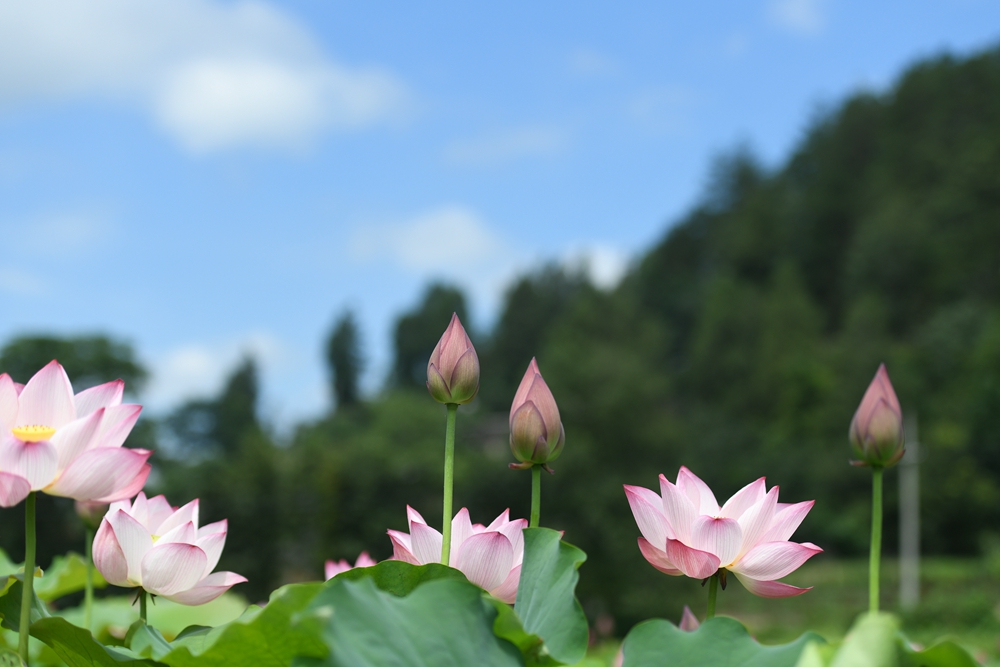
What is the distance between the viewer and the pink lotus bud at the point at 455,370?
769 mm

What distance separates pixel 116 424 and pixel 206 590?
0.21 metres

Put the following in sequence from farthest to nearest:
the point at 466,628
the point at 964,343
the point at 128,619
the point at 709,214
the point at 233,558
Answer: the point at 709,214 → the point at 964,343 → the point at 233,558 → the point at 128,619 → the point at 466,628

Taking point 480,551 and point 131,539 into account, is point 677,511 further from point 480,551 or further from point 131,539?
point 131,539

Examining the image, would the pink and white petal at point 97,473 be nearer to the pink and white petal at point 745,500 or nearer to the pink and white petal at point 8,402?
the pink and white petal at point 8,402

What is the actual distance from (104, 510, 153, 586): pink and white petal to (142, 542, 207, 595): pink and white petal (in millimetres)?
16

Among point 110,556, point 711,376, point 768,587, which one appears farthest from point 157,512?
point 711,376

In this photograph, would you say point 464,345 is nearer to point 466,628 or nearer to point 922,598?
point 466,628

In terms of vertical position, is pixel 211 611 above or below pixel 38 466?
below

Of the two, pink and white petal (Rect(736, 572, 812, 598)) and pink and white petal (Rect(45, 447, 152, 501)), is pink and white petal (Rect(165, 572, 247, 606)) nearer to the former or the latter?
pink and white petal (Rect(45, 447, 152, 501))

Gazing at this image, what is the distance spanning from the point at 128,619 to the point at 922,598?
2278cm

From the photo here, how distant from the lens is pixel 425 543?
0.78 meters

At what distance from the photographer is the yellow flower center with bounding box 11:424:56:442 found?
683mm

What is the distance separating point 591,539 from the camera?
1669 centimetres

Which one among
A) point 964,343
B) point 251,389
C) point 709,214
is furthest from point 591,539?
point 709,214
